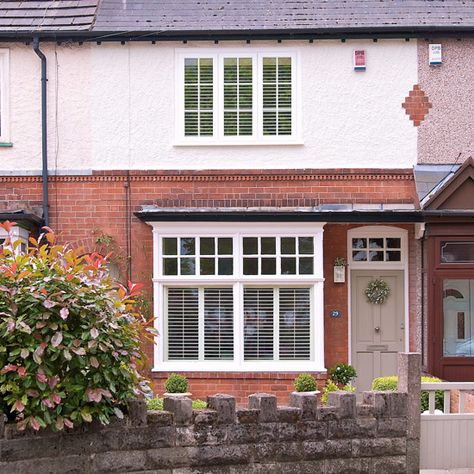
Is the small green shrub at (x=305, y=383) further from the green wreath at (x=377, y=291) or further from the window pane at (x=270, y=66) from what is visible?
the window pane at (x=270, y=66)

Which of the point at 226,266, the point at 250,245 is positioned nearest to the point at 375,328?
the point at 250,245

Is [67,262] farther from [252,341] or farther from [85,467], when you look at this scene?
[252,341]

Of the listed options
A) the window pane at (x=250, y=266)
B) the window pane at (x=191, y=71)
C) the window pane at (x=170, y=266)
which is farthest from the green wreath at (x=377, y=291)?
the window pane at (x=191, y=71)

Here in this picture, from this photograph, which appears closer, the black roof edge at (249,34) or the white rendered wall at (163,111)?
the black roof edge at (249,34)

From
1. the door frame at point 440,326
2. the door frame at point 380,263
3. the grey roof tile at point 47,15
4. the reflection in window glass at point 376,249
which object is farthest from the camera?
the reflection in window glass at point 376,249

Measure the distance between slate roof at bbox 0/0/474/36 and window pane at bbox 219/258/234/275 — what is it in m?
3.65

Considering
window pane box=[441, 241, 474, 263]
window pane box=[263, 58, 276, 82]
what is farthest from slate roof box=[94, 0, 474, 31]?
window pane box=[441, 241, 474, 263]

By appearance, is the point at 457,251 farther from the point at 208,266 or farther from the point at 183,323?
the point at 183,323

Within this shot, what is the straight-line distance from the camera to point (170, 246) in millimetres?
13359

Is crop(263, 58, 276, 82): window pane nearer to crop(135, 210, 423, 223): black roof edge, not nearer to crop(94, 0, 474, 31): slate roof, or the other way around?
crop(94, 0, 474, 31): slate roof

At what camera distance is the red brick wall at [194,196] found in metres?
13.5

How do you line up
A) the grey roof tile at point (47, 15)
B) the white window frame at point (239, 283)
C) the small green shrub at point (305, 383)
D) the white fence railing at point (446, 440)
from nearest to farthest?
the white fence railing at point (446, 440)
the small green shrub at point (305, 383)
the white window frame at point (239, 283)
the grey roof tile at point (47, 15)

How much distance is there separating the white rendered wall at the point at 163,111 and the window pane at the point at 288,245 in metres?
1.21

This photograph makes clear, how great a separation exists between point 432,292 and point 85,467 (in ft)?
23.9
